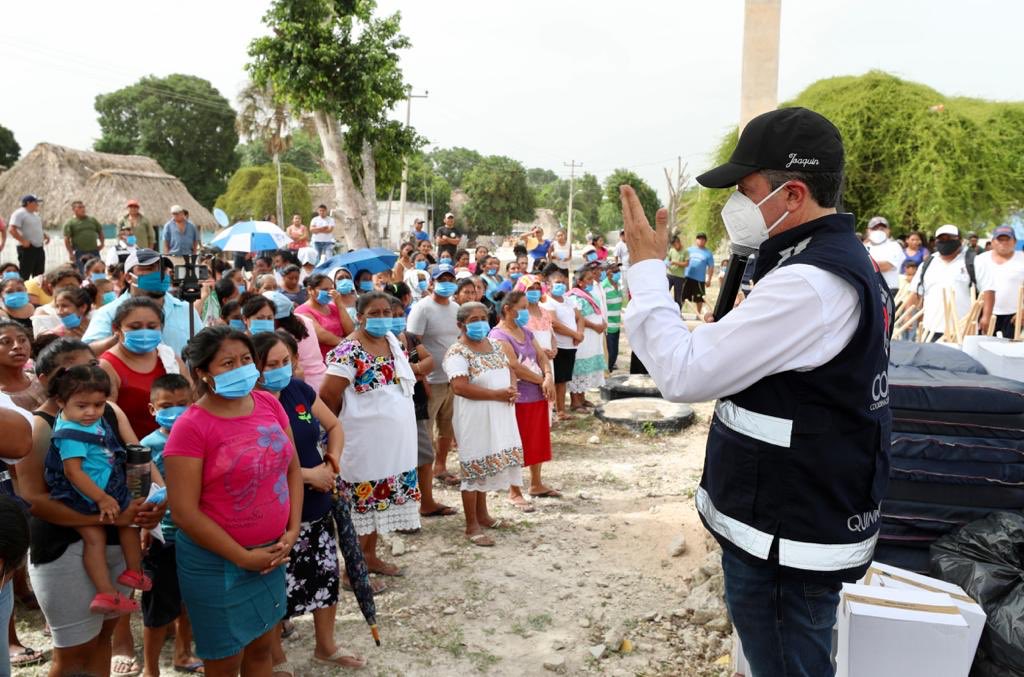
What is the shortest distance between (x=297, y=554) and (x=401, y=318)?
5.60ft

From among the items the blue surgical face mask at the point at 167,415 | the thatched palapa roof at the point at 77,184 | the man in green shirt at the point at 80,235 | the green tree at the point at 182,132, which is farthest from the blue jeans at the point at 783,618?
the green tree at the point at 182,132

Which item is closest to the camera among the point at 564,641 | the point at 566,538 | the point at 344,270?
the point at 564,641

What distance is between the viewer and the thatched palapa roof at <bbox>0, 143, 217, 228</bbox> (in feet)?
79.2

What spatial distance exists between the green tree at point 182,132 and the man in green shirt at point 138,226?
41435 millimetres

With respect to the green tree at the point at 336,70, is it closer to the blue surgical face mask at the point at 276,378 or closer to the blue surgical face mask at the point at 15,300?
the blue surgical face mask at the point at 15,300

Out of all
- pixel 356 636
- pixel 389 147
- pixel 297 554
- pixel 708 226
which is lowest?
pixel 356 636

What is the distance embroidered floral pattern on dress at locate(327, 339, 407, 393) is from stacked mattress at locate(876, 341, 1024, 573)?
2.86 metres

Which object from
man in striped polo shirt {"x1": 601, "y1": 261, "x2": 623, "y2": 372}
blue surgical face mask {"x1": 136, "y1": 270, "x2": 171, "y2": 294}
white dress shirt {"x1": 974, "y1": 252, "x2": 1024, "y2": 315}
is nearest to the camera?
blue surgical face mask {"x1": 136, "y1": 270, "x2": 171, "y2": 294}

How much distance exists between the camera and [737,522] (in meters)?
1.89

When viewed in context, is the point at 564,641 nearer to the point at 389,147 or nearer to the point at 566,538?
the point at 566,538

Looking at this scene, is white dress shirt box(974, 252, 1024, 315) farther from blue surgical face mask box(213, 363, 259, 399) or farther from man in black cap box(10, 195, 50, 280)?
man in black cap box(10, 195, 50, 280)

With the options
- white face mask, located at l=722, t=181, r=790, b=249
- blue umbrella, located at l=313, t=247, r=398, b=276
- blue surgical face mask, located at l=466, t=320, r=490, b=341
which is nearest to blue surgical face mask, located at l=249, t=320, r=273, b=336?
blue surgical face mask, located at l=466, t=320, r=490, b=341

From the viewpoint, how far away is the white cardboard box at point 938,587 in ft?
9.84

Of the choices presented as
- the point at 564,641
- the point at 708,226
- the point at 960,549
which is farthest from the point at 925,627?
the point at 708,226
